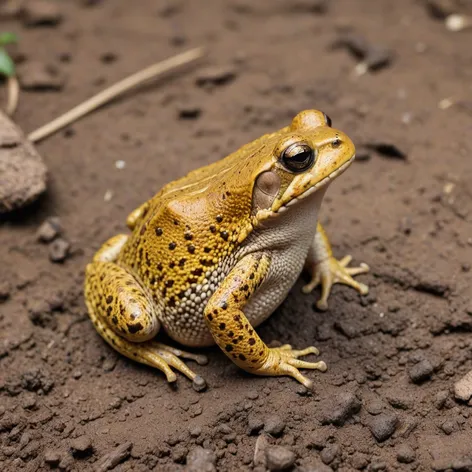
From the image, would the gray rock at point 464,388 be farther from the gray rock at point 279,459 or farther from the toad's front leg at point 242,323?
the gray rock at point 279,459

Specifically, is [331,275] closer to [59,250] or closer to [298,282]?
[298,282]

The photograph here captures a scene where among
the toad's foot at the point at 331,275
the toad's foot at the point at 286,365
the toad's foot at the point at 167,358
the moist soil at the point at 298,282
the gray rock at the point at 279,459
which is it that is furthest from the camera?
the toad's foot at the point at 331,275

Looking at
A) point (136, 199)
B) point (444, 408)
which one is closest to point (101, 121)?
point (136, 199)

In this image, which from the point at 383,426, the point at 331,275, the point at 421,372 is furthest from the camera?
the point at 331,275

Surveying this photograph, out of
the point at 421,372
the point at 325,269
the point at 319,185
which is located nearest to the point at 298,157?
the point at 319,185

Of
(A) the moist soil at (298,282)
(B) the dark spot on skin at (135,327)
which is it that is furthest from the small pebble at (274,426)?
(B) the dark spot on skin at (135,327)

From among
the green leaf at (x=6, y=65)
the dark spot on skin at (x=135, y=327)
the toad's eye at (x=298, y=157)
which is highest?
the toad's eye at (x=298, y=157)
